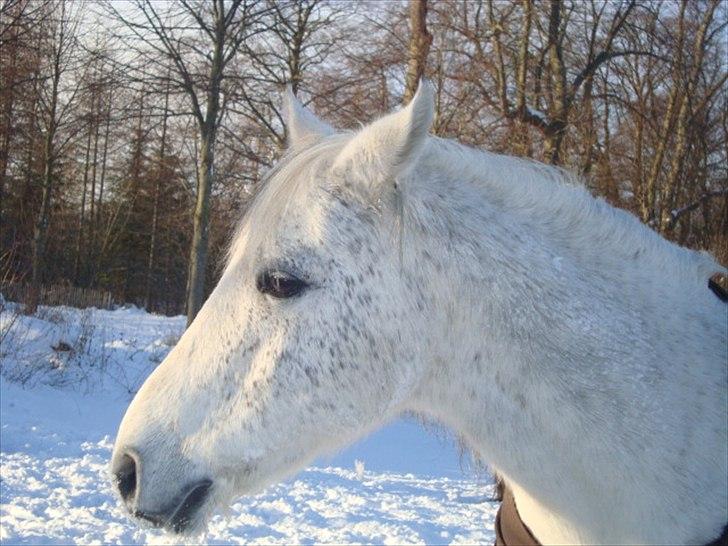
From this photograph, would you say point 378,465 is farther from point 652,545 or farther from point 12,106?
point 12,106

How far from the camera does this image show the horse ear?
70.7 inches

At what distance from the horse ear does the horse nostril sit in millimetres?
1058

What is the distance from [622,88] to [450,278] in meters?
7.65

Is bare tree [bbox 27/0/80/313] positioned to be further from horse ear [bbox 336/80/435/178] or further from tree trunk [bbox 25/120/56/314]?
horse ear [bbox 336/80/435/178]

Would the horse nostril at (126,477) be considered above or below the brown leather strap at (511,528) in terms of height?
above

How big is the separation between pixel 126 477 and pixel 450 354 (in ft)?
3.26

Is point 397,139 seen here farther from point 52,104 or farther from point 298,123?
point 52,104

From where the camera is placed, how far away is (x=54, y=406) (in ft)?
30.6

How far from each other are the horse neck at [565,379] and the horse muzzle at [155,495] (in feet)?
2.38

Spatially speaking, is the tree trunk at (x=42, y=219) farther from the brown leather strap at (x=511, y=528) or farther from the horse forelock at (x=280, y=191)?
the brown leather strap at (x=511, y=528)

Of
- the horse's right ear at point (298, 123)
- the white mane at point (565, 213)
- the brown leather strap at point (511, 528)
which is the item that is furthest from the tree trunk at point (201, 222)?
the white mane at point (565, 213)

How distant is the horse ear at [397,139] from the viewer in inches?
70.7

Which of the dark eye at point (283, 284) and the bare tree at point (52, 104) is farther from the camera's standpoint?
the bare tree at point (52, 104)

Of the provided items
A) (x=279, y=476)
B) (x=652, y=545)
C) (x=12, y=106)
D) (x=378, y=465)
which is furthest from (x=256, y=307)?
(x=12, y=106)
